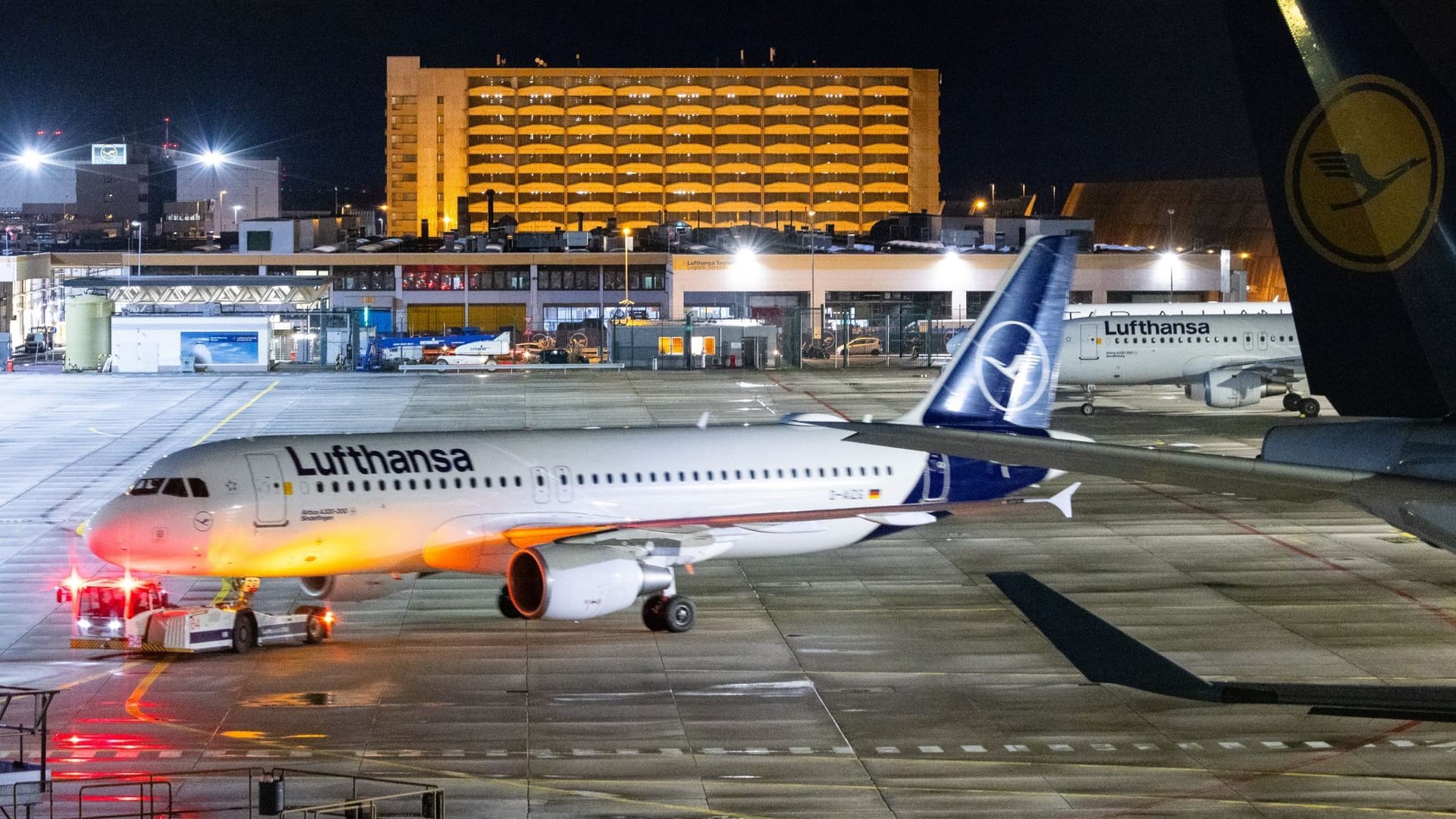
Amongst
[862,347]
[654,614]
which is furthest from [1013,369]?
[862,347]

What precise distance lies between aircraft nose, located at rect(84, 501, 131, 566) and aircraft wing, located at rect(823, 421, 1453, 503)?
2400 cm

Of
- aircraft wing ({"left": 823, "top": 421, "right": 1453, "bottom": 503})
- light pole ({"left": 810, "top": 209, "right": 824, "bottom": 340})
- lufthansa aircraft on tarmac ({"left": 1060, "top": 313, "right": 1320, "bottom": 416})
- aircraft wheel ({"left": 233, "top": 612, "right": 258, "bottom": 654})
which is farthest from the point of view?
light pole ({"left": 810, "top": 209, "right": 824, "bottom": 340})

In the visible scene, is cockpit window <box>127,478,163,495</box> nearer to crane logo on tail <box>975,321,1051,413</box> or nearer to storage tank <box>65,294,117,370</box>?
crane logo on tail <box>975,321,1051,413</box>

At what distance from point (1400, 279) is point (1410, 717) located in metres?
2.91

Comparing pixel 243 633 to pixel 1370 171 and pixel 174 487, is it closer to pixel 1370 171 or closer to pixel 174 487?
pixel 174 487

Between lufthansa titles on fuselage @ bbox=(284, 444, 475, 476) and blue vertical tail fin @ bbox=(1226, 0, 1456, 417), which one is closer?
blue vertical tail fin @ bbox=(1226, 0, 1456, 417)

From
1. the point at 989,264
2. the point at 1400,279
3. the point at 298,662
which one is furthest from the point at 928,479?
the point at 989,264

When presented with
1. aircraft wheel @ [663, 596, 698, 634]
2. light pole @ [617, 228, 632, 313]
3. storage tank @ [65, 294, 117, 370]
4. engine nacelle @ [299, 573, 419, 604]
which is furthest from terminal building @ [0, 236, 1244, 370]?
aircraft wheel @ [663, 596, 698, 634]

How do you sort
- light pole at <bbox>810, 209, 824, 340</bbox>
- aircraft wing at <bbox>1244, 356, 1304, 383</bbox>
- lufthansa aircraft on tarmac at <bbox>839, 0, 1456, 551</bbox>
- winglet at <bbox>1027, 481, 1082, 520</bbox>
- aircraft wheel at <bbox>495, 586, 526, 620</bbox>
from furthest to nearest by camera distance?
light pole at <bbox>810, 209, 824, 340</bbox>, aircraft wing at <bbox>1244, 356, 1304, 383</bbox>, winglet at <bbox>1027, 481, 1082, 520</bbox>, aircraft wheel at <bbox>495, 586, 526, 620</bbox>, lufthansa aircraft on tarmac at <bbox>839, 0, 1456, 551</bbox>

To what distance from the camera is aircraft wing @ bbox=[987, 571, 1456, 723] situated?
976 centimetres

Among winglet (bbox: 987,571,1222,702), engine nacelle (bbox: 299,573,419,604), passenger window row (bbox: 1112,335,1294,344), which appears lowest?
engine nacelle (bbox: 299,573,419,604)

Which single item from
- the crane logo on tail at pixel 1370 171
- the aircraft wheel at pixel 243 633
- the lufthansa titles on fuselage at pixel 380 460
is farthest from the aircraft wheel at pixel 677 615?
the crane logo on tail at pixel 1370 171

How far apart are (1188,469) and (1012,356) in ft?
95.4

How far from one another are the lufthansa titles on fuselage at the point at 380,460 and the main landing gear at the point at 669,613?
15.1 feet
